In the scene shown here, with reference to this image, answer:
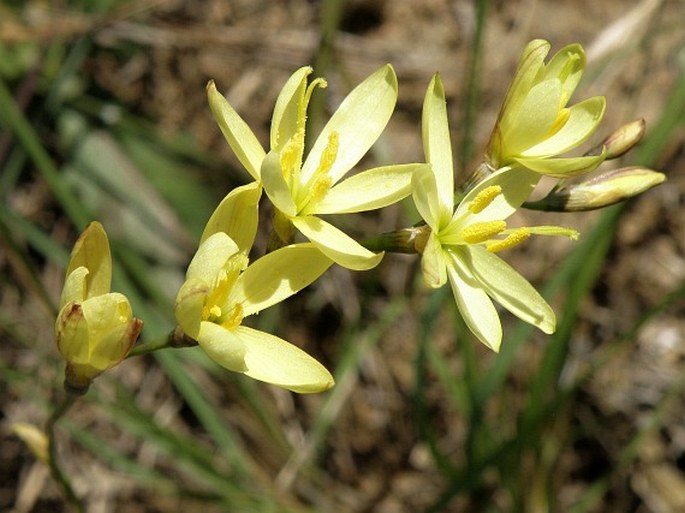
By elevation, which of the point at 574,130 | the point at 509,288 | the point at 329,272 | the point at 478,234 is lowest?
the point at 329,272

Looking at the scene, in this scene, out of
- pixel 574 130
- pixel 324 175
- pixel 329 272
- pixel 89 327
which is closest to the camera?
pixel 89 327

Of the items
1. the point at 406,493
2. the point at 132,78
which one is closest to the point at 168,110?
the point at 132,78

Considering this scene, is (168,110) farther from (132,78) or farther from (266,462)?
(266,462)

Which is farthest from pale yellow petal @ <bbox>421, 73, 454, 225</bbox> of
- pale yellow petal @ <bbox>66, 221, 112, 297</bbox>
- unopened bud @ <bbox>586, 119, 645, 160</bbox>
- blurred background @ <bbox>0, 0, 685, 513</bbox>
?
blurred background @ <bbox>0, 0, 685, 513</bbox>

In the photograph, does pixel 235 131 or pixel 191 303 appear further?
pixel 235 131

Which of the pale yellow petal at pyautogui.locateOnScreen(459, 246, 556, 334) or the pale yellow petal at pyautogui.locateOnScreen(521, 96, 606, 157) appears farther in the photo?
the pale yellow petal at pyautogui.locateOnScreen(521, 96, 606, 157)

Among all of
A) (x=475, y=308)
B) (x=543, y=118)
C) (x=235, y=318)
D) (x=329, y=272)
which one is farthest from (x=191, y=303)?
(x=329, y=272)

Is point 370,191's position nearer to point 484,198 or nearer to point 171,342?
point 484,198

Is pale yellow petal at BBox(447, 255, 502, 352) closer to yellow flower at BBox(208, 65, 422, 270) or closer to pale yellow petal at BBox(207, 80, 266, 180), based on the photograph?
yellow flower at BBox(208, 65, 422, 270)

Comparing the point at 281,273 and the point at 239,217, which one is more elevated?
the point at 239,217
